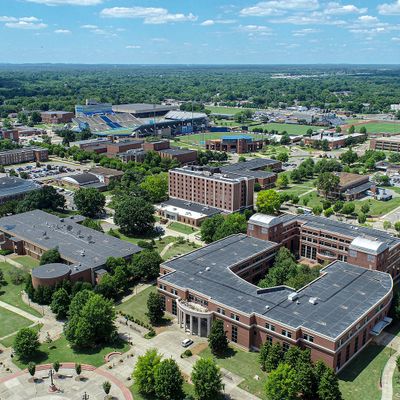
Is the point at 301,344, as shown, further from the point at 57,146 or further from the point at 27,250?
the point at 57,146

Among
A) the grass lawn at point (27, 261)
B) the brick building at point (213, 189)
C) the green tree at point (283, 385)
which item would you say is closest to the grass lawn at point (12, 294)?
the grass lawn at point (27, 261)

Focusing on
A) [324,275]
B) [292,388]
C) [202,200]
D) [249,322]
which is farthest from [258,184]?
[292,388]

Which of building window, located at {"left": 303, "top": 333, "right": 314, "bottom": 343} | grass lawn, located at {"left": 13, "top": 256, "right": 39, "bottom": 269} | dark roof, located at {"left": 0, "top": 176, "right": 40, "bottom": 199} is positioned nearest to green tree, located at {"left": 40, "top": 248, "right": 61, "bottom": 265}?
A: grass lawn, located at {"left": 13, "top": 256, "right": 39, "bottom": 269}

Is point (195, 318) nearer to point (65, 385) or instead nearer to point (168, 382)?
point (168, 382)

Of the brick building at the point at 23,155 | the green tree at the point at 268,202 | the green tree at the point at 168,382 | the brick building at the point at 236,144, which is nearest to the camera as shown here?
the green tree at the point at 168,382

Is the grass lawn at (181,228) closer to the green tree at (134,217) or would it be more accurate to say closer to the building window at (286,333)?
the green tree at (134,217)

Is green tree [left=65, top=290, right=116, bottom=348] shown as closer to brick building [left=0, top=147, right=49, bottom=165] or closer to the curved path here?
the curved path
